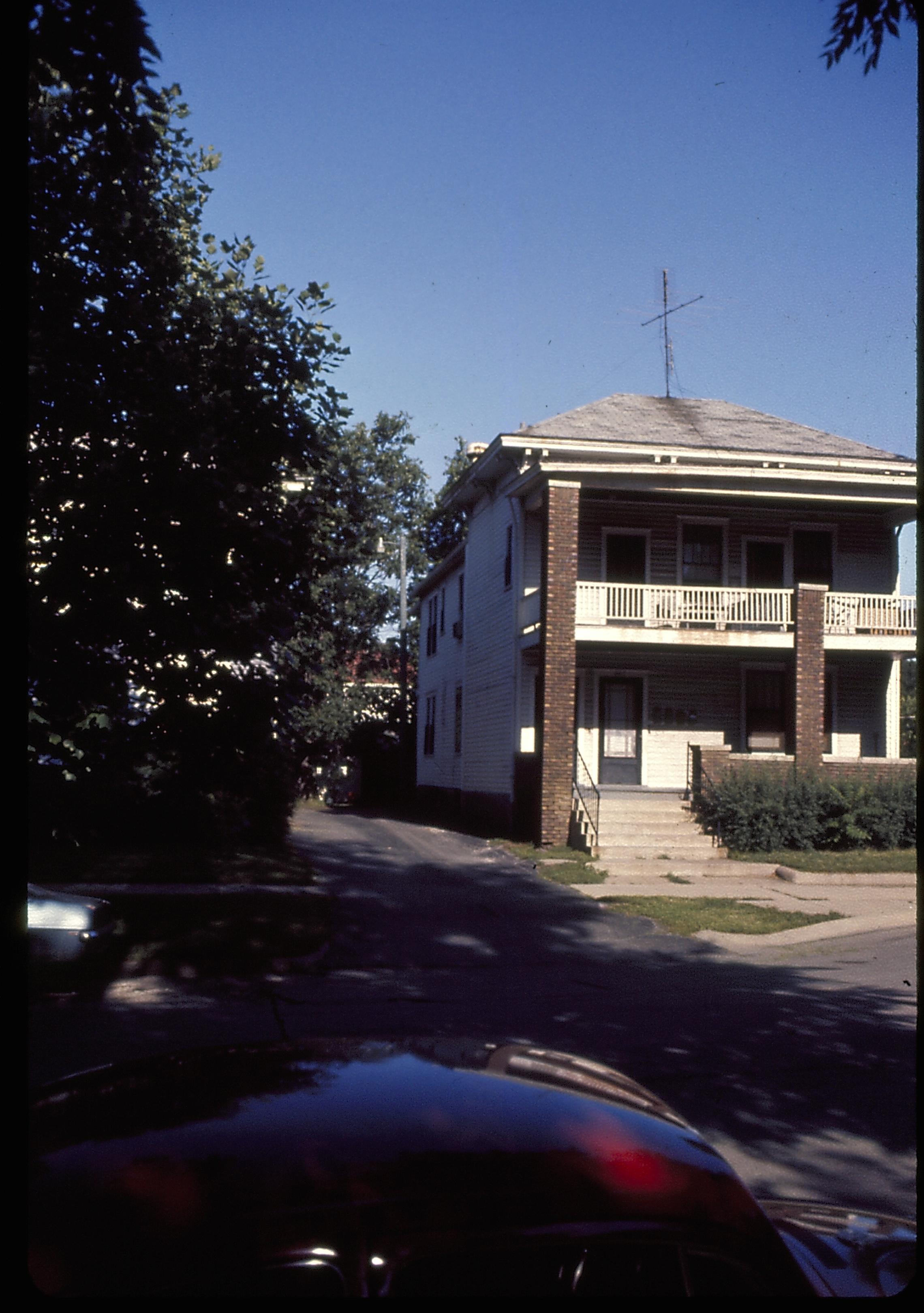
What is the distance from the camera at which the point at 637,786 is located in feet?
78.3

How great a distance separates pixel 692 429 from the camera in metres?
26.0

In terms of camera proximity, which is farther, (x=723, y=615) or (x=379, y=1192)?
(x=723, y=615)

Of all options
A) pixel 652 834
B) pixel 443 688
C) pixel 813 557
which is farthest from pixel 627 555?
pixel 443 688

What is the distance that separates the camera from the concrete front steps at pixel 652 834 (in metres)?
19.8

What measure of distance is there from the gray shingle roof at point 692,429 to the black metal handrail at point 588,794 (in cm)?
678

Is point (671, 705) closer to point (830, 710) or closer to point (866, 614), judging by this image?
point (830, 710)

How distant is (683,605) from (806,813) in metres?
5.22

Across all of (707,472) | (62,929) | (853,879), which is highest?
(707,472)

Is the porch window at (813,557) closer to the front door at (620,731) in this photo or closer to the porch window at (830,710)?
the porch window at (830,710)

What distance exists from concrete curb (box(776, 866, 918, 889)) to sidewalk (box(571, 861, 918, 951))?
0.04 ft

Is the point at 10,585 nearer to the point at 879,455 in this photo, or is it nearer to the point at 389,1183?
the point at 389,1183

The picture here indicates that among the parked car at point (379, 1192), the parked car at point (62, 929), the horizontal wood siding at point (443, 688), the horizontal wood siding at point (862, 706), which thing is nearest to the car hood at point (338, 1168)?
the parked car at point (379, 1192)

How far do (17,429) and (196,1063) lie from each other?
437 cm

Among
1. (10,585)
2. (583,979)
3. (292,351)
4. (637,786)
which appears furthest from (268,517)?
(637,786)
